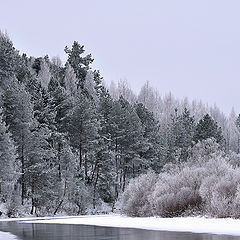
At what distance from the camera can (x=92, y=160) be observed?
68125 millimetres

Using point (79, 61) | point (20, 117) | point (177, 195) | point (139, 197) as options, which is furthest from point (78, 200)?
→ point (79, 61)

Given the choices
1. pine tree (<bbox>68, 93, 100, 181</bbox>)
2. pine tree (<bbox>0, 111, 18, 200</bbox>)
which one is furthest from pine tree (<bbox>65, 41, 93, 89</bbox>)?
pine tree (<bbox>0, 111, 18, 200</bbox>)

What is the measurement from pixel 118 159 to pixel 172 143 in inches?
507

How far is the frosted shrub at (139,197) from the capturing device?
124 feet

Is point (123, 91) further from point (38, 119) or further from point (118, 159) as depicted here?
point (38, 119)

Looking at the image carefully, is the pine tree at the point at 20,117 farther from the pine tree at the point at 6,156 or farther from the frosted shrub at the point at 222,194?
the frosted shrub at the point at 222,194

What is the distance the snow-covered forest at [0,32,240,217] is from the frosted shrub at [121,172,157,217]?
0.08 meters

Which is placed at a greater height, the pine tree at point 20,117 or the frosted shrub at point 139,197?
the pine tree at point 20,117

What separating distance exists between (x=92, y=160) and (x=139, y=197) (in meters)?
29.4

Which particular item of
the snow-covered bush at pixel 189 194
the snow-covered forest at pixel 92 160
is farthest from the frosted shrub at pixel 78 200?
the snow-covered bush at pixel 189 194

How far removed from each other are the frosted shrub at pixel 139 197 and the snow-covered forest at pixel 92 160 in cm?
8

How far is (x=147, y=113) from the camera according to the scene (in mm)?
84625

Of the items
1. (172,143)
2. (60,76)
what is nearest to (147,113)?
(172,143)

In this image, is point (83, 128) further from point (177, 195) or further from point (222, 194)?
point (222, 194)
